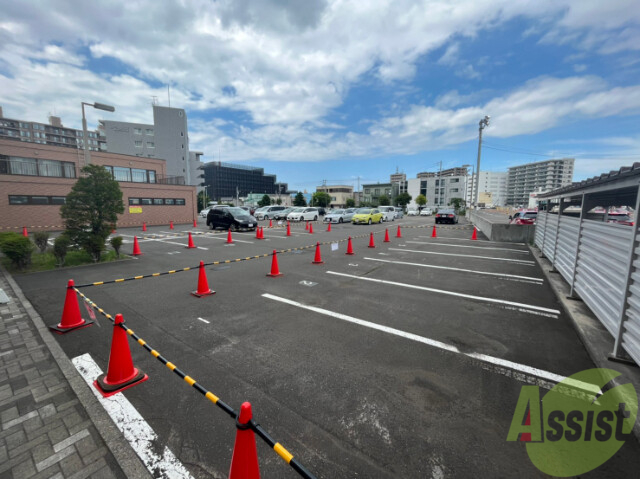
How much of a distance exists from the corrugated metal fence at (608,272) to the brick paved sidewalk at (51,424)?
17.4 feet

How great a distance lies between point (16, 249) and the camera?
8.41 metres

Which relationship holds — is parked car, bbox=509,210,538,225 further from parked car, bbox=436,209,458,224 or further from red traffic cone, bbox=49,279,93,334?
red traffic cone, bbox=49,279,93,334

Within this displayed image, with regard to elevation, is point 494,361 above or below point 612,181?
below

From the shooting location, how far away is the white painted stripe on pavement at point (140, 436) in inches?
87.4

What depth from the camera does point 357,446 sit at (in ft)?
7.86

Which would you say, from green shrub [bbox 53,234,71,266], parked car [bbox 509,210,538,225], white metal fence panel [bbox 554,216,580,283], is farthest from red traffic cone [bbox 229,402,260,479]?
parked car [bbox 509,210,538,225]

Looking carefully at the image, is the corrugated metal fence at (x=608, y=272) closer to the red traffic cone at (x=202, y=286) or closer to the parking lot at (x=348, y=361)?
the parking lot at (x=348, y=361)

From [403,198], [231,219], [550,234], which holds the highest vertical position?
[403,198]

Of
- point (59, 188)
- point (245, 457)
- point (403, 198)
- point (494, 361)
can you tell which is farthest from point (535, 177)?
point (245, 457)

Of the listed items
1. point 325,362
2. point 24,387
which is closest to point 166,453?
point 325,362

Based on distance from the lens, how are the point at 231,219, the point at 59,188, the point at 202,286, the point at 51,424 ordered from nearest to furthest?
the point at 51,424 → the point at 202,286 → the point at 231,219 → the point at 59,188

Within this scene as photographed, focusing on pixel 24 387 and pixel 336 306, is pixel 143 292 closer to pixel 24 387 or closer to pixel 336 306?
pixel 24 387

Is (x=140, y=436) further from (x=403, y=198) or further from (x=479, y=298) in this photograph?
(x=403, y=198)

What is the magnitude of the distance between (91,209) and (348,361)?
35.2ft
